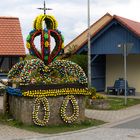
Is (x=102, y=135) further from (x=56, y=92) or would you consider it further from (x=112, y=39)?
(x=112, y=39)

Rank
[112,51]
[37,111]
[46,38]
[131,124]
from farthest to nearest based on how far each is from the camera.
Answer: [112,51] < [131,124] < [46,38] < [37,111]

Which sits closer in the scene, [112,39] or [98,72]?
[112,39]

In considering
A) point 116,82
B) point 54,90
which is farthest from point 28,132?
point 116,82

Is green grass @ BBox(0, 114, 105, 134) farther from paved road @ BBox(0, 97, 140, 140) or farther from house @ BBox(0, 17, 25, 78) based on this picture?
house @ BBox(0, 17, 25, 78)

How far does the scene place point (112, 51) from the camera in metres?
23.4

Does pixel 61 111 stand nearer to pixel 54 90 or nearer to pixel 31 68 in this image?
pixel 54 90

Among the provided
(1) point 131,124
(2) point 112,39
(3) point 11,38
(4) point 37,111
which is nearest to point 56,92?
(4) point 37,111

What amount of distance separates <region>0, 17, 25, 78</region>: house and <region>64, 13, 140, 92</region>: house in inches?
129

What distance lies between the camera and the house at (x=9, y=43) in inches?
939

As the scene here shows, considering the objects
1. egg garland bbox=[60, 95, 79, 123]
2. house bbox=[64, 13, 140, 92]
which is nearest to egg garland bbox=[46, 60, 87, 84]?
egg garland bbox=[60, 95, 79, 123]

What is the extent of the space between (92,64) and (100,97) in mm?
7779

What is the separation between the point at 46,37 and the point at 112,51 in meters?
10.5

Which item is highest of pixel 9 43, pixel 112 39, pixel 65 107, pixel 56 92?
pixel 112 39

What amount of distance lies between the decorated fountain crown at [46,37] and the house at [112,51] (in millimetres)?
8708
